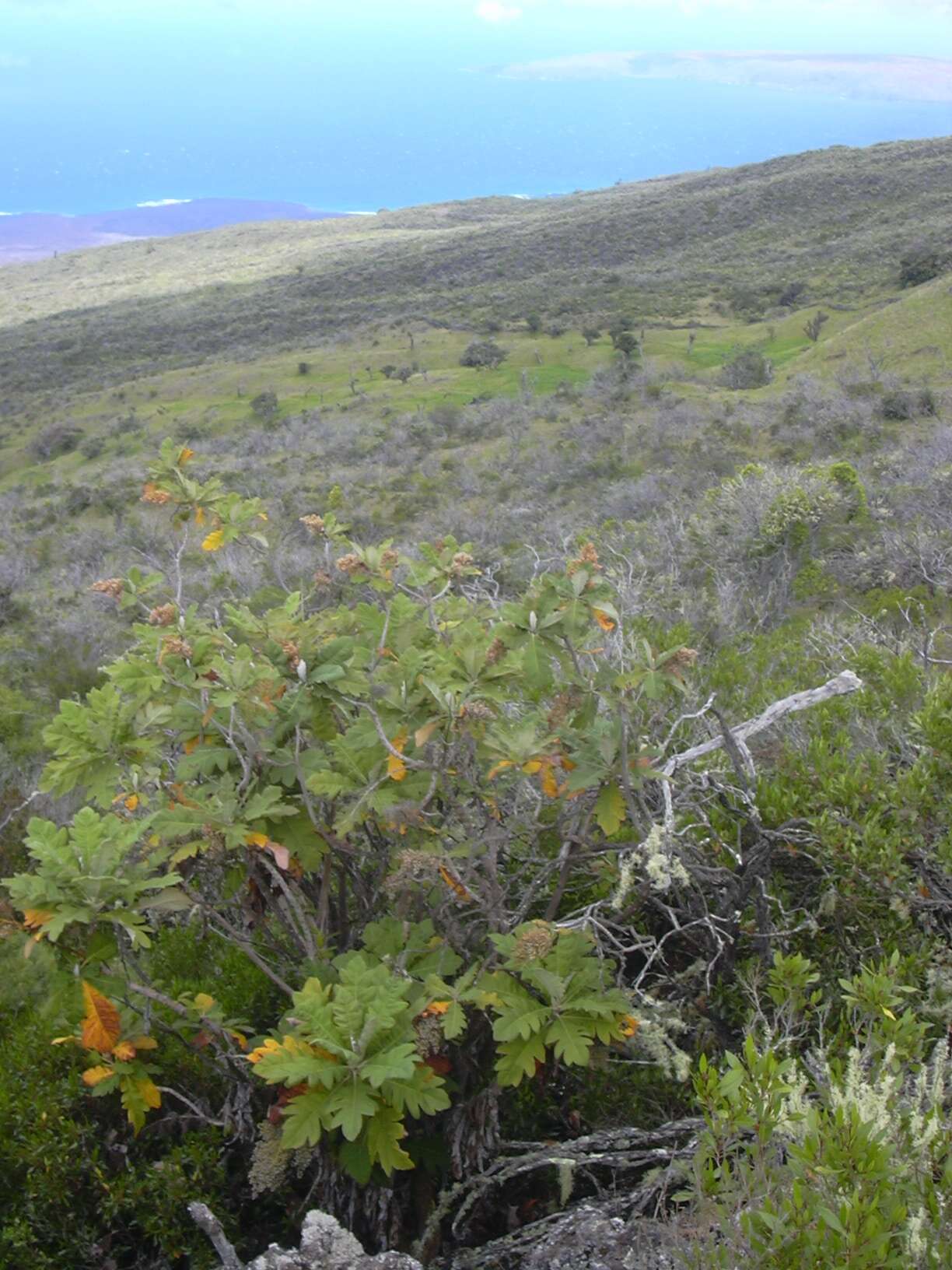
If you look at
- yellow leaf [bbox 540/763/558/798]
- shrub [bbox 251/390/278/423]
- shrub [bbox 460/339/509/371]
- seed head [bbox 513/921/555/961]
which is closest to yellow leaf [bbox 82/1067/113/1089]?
seed head [bbox 513/921/555/961]

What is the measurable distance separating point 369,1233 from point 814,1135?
3.66 ft

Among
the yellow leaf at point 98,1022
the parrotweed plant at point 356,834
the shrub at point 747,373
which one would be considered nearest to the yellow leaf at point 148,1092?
the parrotweed plant at point 356,834

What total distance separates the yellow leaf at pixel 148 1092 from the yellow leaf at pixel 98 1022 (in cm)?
14

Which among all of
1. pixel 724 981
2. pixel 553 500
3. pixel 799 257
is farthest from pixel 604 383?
pixel 724 981

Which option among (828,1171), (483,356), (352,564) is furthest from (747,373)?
Answer: (828,1171)

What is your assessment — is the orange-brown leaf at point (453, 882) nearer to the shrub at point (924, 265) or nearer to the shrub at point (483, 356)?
the shrub at point (483, 356)

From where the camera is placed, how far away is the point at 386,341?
36.8 meters

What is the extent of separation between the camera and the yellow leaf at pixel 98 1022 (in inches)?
76.7

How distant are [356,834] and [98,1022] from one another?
815 millimetres

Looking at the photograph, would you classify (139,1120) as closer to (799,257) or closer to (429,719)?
(429,719)

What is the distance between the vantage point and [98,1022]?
1.95 metres

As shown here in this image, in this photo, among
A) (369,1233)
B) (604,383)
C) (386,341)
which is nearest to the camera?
(369,1233)

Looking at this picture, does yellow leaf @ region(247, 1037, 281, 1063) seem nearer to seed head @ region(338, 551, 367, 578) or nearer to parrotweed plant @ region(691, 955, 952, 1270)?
parrotweed plant @ region(691, 955, 952, 1270)

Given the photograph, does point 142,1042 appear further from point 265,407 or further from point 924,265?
point 924,265
